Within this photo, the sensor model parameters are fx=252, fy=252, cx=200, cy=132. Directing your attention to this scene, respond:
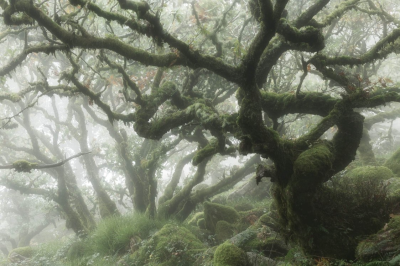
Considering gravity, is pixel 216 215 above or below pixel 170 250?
above

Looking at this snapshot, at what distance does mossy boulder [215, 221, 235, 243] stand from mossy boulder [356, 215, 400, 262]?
503cm

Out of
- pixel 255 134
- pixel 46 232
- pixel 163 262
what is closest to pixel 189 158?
pixel 163 262

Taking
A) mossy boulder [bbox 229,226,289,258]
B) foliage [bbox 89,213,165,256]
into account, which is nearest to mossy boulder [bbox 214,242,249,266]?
mossy boulder [bbox 229,226,289,258]

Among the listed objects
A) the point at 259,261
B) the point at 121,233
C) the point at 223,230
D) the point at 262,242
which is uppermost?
the point at 121,233

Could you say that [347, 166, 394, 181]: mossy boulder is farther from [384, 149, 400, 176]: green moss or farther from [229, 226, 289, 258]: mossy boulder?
[229, 226, 289, 258]: mossy boulder

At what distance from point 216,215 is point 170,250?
127 inches

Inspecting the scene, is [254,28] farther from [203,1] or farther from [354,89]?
[354,89]

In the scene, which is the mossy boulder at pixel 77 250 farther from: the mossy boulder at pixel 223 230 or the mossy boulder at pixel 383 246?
the mossy boulder at pixel 383 246

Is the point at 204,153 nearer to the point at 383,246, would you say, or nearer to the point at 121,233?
the point at 383,246

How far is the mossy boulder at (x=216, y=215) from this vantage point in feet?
31.5

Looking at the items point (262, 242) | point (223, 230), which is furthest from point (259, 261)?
point (223, 230)

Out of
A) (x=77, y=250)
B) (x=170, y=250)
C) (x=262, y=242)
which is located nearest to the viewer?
(x=262, y=242)

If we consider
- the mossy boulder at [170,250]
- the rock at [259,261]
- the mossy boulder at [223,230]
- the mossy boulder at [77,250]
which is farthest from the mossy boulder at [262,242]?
the mossy boulder at [77,250]

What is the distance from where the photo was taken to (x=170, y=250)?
22.4 feet
